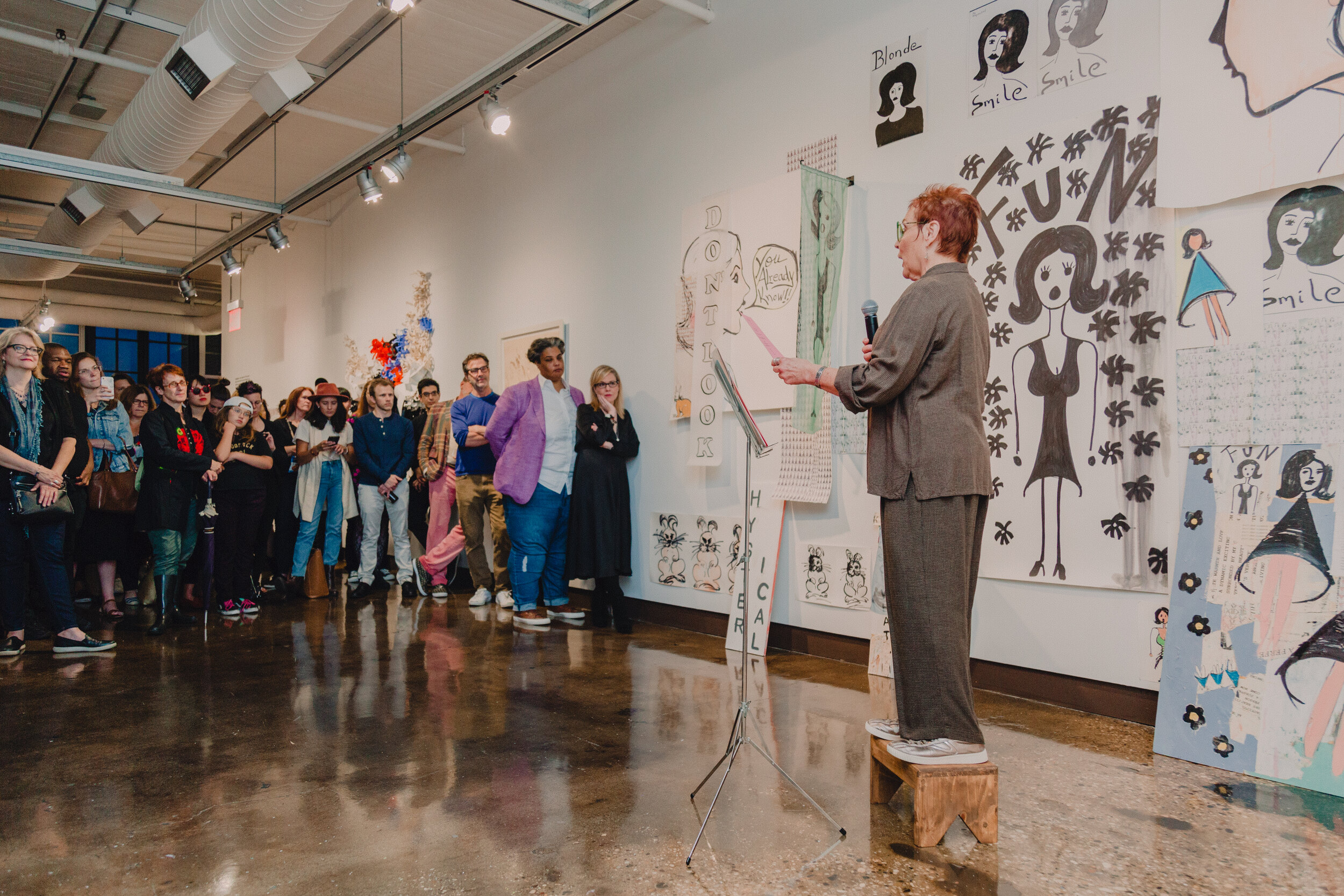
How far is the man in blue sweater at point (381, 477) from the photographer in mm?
6270

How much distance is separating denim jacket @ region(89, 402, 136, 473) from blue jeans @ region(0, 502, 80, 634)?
1.11 meters

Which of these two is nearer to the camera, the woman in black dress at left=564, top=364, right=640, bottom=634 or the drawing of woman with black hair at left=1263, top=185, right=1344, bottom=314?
the drawing of woman with black hair at left=1263, top=185, right=1344, bottom=314

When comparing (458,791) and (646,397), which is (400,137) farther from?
(458,791)

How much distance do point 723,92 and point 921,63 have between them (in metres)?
1.37

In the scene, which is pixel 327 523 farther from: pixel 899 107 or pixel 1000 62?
pixel 1000 62

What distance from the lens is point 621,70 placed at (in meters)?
5.73

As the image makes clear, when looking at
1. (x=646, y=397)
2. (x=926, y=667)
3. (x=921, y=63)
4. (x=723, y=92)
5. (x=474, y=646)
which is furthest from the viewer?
(x=646, y=397)

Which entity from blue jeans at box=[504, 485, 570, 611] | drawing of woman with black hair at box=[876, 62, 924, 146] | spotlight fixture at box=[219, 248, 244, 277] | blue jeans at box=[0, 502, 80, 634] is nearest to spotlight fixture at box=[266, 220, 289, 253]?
spotlight fixture at box=[219, 248, 244, 277]

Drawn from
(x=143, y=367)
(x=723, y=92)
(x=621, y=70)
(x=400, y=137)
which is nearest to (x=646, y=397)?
(x=723, y=92)

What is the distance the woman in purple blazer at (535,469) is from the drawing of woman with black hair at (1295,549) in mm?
3508

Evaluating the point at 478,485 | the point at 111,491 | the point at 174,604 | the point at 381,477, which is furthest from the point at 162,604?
the point at 478,485

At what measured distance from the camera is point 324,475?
624 cm

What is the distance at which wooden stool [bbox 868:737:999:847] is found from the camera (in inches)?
80.4

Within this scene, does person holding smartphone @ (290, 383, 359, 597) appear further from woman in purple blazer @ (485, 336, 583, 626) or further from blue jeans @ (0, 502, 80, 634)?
blue jeans @ (0, 502, 80, 634)
